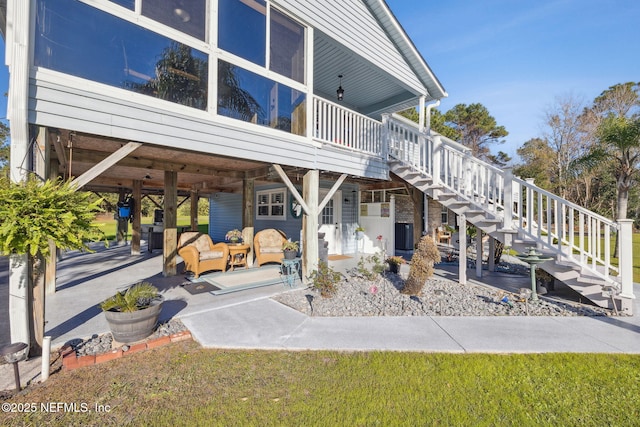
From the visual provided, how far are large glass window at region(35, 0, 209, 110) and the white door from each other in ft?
17.8

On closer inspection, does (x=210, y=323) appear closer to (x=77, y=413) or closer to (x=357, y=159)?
(x=77, y=413)

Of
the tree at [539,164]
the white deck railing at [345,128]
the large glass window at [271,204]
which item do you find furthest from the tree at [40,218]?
the tree at [539,164]

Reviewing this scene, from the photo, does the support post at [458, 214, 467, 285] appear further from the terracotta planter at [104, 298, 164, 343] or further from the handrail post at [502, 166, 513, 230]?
the terracotta planter at [104, 298, 164, 343]

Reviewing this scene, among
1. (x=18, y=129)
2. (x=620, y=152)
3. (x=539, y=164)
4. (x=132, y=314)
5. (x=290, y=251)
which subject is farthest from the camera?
(x=539, y=164)

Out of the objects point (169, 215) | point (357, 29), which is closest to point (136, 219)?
point (169, 215)

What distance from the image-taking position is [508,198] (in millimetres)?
4883

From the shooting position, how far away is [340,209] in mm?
9141

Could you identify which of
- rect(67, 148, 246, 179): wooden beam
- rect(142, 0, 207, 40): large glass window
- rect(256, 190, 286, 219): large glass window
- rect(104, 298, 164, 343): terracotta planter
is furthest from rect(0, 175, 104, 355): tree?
rect(256, 190, 286, 219): large glass window

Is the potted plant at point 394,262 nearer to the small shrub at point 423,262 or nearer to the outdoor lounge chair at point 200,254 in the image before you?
the small shrub at point 423,262

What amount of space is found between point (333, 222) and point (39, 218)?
737cm

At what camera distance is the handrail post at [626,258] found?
12.8 ft

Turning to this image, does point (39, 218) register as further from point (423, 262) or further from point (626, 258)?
point (626, 258)

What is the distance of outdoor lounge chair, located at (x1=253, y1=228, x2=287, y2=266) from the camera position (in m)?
6.61

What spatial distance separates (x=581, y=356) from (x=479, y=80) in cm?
1516
